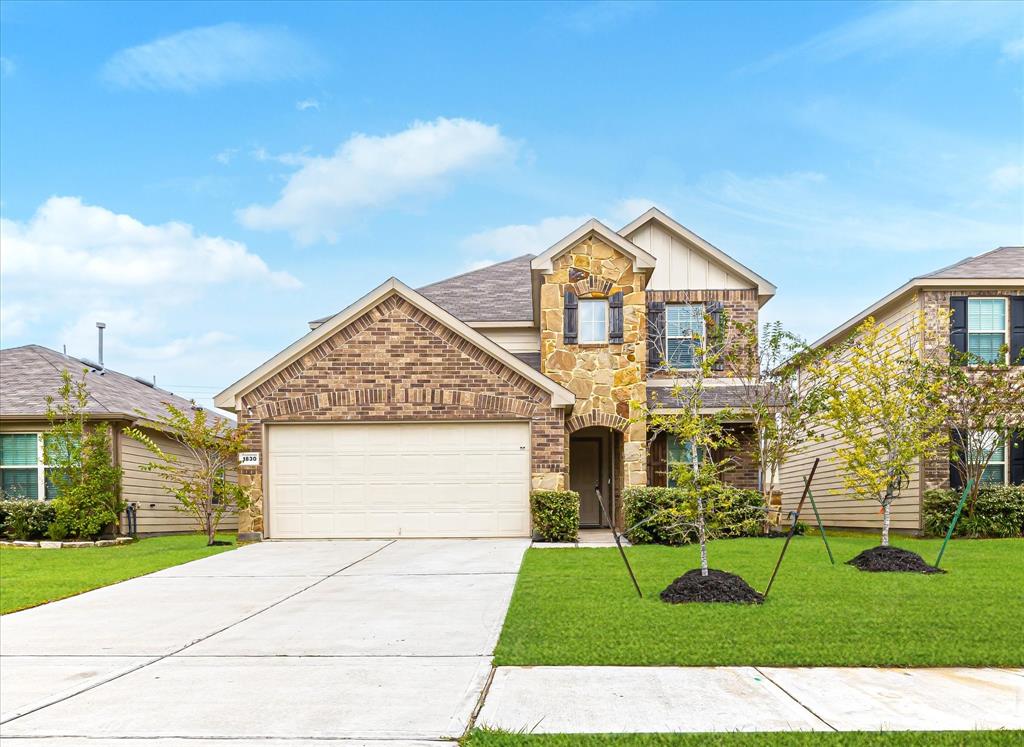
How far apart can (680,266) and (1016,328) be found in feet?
24.4

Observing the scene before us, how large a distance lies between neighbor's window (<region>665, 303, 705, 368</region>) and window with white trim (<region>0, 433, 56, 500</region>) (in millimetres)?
14670

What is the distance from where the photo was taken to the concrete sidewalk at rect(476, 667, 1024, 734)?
15.8 feet

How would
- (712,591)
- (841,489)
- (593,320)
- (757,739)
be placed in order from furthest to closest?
(841,489) → (593,320) → (712,591) → (757,739)

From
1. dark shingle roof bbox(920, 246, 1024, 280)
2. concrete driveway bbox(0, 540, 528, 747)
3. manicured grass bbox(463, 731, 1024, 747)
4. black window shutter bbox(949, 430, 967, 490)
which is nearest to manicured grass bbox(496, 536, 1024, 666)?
concrete driveway bbox(0, 540, 528, 747)

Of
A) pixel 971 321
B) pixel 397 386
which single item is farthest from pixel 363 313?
pixel 971 321

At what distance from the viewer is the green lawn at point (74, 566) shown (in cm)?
1064

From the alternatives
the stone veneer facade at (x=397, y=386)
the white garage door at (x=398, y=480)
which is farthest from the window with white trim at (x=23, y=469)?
the white garage door at (x=398, y=480)

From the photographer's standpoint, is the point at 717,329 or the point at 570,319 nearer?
the point at 570,319

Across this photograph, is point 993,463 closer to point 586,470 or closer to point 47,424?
point 586,470

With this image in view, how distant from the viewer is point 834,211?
52.5 ft

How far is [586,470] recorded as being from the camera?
67.2 ft

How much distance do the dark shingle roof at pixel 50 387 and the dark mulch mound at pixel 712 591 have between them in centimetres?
1276

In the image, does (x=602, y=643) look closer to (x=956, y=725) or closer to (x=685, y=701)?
(x=685, y=701)

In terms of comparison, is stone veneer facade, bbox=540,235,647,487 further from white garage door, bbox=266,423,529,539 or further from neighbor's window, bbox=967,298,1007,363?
neighbor's window, bbox=967,298,1007,363
